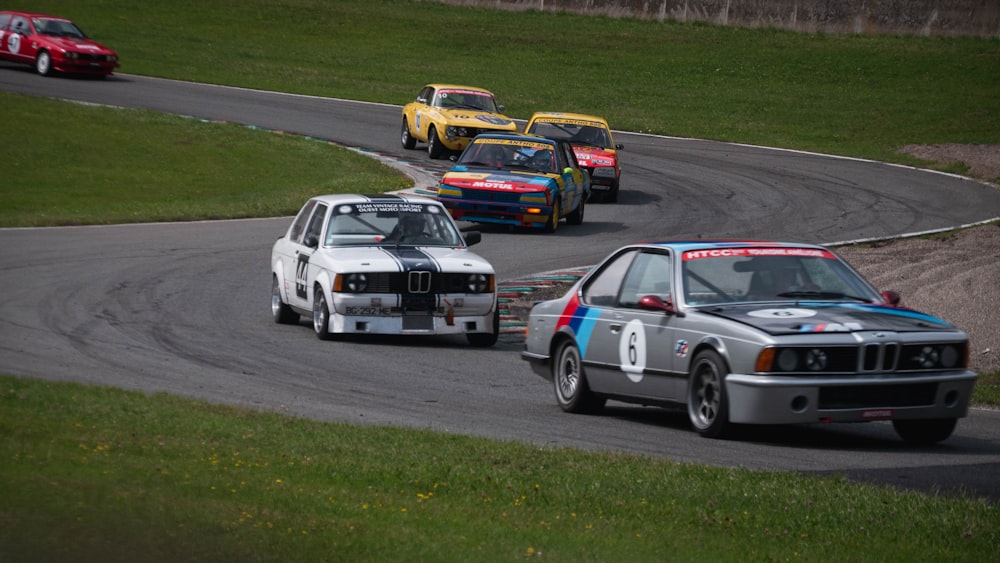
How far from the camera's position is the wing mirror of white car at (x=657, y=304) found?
32.3 feet

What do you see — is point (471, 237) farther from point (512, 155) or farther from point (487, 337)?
point (512, 155)

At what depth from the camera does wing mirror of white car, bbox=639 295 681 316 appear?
984cm

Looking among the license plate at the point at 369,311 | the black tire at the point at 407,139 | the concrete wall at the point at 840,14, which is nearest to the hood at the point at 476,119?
the black tire at the point at 407,139

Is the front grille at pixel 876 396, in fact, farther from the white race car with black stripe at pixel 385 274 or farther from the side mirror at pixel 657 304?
the white race car with black stripe at pixel 385 274

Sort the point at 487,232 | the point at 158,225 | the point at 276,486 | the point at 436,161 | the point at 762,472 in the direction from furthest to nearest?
the point at 436,161, the point at 487,232, the point at 158,225, the point at 762,472, the point at 276,486

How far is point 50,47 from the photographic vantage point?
3900 cm

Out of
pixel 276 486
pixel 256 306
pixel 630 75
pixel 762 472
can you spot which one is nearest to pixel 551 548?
pixel 276 486

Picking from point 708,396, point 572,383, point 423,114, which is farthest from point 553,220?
point 708,396

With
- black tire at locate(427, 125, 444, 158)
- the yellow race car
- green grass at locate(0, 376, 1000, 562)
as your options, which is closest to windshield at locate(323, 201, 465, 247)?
green grass at locate(0, 376, 1000, 562)

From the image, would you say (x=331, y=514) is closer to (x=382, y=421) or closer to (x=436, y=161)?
(x=382, y=421)

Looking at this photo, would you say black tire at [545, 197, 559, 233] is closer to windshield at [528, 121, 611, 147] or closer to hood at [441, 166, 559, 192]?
hood at [441, 166, 559, 192]

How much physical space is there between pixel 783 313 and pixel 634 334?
1.26 meters

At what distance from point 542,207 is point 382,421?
13494 mm

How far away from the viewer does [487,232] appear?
2383 centimetres
